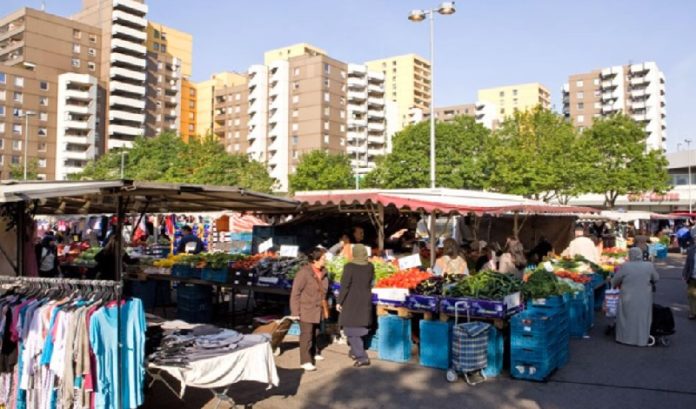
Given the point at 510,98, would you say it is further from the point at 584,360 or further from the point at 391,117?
the point at 584,360

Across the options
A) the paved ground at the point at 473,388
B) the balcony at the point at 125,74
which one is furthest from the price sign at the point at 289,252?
the balcony at the point at 125,74

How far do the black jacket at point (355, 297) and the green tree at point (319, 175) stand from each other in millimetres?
50183

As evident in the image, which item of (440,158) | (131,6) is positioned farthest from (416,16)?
(131,6)

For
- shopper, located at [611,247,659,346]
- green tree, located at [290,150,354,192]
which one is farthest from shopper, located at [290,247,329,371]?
green tree, located at [290,150,354,192]

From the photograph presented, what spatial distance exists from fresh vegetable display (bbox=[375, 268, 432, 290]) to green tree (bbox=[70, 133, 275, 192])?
122 ft

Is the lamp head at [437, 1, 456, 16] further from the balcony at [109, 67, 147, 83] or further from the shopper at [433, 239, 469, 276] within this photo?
the balcony at [109, 67, 147, 83]

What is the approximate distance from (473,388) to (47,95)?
82.8m

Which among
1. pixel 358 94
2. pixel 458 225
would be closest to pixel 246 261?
pixel 458 225

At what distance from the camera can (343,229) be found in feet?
56.4

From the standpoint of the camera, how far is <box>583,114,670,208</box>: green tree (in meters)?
42.1

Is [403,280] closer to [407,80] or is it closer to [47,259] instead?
[47,259]

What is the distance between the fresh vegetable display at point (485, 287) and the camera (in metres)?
7.67

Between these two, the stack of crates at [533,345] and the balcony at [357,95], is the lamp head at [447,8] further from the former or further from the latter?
the balcony at [357,95]

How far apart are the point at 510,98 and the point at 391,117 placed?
117 ft
